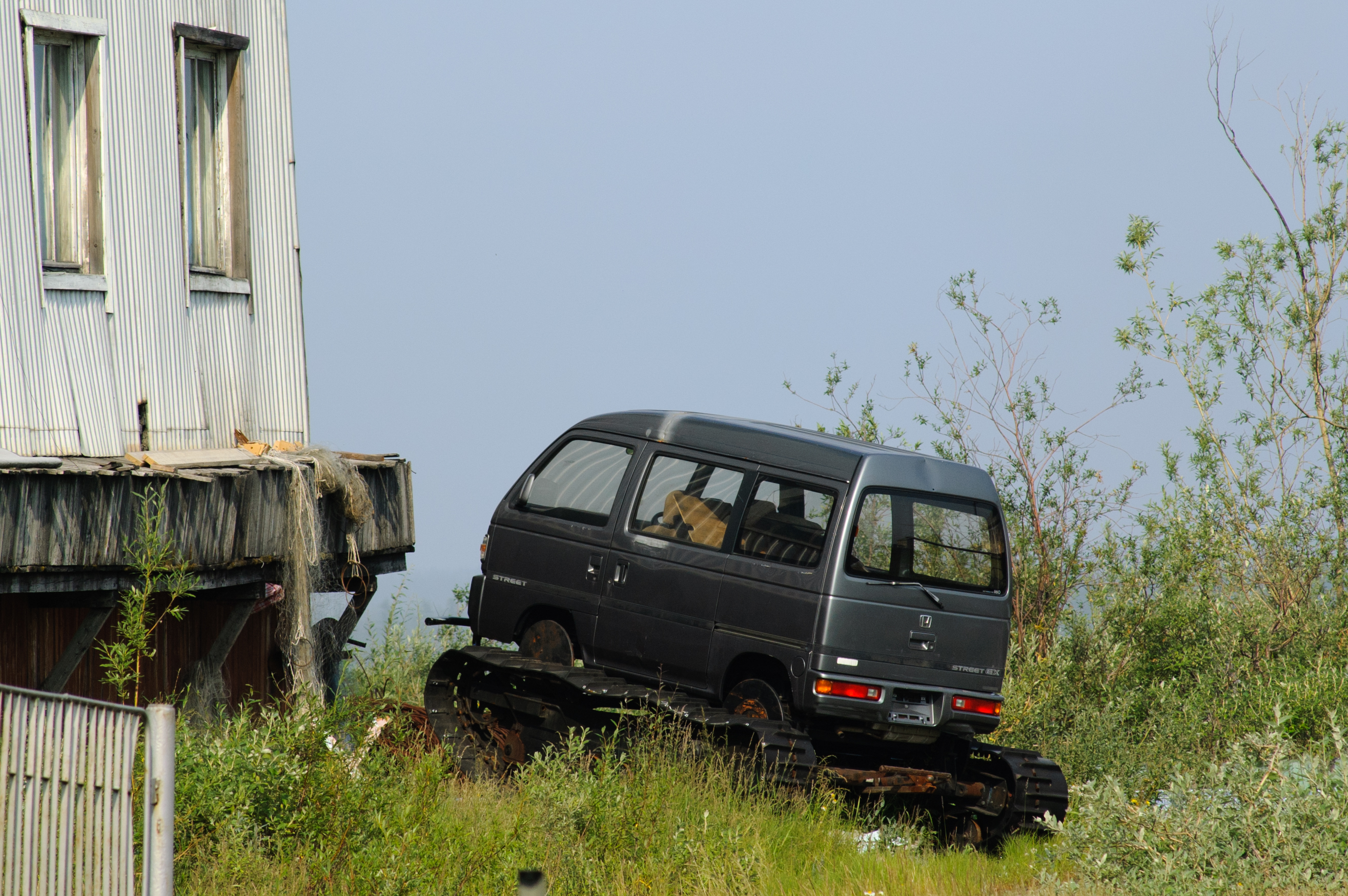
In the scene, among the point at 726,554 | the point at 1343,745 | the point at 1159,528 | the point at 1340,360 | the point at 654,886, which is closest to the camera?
the point at 654,886

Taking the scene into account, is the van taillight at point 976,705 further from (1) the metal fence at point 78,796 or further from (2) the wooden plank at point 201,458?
(1) the metal fence at point 78,796

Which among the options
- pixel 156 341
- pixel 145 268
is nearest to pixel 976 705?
pixel 156 341

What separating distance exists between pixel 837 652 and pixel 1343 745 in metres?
3.30

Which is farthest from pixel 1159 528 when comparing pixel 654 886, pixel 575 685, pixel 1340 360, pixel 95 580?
pixel 95 580

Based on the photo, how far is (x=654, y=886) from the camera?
8.04 metres

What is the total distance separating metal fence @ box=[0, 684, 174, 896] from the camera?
5.45 meters

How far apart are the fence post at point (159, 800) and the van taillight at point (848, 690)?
523 cm

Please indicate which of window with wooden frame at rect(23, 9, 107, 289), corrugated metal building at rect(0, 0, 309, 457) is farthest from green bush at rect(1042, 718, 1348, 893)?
window with wooden frame at rect(23, 9, 107, 289)

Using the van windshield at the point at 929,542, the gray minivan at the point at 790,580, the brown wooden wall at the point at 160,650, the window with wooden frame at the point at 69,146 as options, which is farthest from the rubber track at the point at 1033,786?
the window with wooden frame at the point at 69,146

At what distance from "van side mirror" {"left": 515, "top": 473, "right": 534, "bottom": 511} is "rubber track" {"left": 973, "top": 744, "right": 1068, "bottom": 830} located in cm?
427

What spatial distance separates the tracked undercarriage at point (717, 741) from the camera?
32.3 feet

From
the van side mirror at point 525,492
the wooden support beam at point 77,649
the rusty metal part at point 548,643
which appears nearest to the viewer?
the wooden support beam at point 77,649

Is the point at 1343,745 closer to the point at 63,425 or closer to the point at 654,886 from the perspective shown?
the point at 654,886

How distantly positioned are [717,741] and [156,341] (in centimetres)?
559
